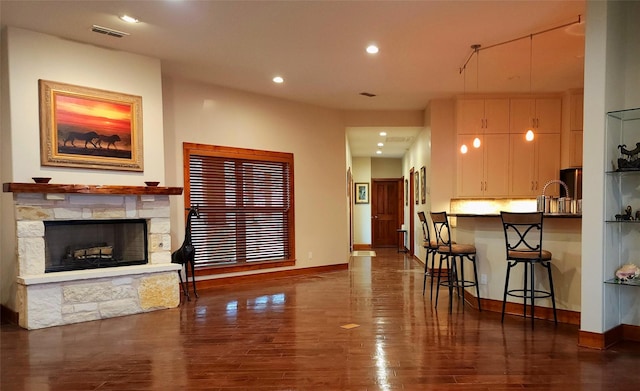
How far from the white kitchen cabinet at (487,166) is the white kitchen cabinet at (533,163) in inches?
4.6

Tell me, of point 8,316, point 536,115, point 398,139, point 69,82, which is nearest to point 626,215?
point 536,115

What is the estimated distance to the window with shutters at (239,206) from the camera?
5770 mm

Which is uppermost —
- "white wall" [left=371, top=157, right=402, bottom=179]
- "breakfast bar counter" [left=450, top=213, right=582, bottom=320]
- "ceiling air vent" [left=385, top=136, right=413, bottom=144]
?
"ceiling air vent" [left=385, top=136, right=413, bottom=144]

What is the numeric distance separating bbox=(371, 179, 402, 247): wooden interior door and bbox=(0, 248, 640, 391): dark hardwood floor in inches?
298

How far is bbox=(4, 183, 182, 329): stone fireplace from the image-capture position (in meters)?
3.81

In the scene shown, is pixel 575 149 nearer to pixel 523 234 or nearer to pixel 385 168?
pixel 523 234

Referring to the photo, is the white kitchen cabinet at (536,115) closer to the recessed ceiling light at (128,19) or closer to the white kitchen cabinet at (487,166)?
the white kitchen cabinet at (487,166)

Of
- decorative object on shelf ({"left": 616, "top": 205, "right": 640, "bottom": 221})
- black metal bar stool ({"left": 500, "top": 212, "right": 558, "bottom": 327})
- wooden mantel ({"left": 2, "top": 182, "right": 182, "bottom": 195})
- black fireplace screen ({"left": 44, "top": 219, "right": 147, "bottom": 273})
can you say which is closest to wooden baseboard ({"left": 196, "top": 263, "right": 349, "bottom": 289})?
A: black fireplace screen ({"left": 44, "top": 219, "right": 147, "bottom": 273})

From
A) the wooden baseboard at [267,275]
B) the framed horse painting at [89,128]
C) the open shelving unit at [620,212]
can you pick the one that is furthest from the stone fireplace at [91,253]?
the open shelving unit at [620,212]

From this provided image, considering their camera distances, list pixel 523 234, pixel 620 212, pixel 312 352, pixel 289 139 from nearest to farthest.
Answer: pixel 312 352 → pixel 620 212 → pixel 523 234 → pixel 289 139

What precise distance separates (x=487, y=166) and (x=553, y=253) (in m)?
2.94

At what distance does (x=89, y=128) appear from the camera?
433 centimetres

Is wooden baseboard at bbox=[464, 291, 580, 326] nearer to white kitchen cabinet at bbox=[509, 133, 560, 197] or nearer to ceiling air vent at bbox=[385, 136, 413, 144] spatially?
white kitchen cabinet at bbox=[509, 133, 560, 197]

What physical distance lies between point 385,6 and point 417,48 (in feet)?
3.69
